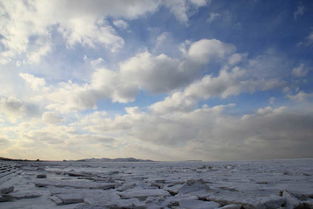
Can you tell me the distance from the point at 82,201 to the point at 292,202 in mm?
2317

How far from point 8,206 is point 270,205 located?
8.88ft

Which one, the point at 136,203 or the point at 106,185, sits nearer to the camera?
the point at 136,203

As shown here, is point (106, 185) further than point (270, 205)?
Yes

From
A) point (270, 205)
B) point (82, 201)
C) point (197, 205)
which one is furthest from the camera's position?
point (82, 201)

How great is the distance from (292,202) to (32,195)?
3162mm

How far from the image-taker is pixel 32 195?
3.07 metres

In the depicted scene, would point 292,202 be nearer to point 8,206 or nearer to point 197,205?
point 197,205

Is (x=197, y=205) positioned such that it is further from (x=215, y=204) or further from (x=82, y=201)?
(x=82, y=201)

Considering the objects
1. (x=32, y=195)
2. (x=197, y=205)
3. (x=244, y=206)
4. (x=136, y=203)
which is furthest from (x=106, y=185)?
(x=244, y=206)

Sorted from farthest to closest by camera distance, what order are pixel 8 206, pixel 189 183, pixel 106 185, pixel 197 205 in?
pixel 106 185 → pixel 189 183 → pixel 8 206 → pixel 197 205

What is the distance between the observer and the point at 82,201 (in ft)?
9.06

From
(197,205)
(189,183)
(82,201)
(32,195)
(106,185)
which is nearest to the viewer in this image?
(197,205)

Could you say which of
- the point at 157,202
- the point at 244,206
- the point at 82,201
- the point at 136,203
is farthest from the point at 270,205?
the point at 82,201

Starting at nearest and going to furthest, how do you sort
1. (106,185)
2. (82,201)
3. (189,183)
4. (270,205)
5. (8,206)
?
(270,205) < (8,206) < (82,201) < (189,183) < (106,185)
